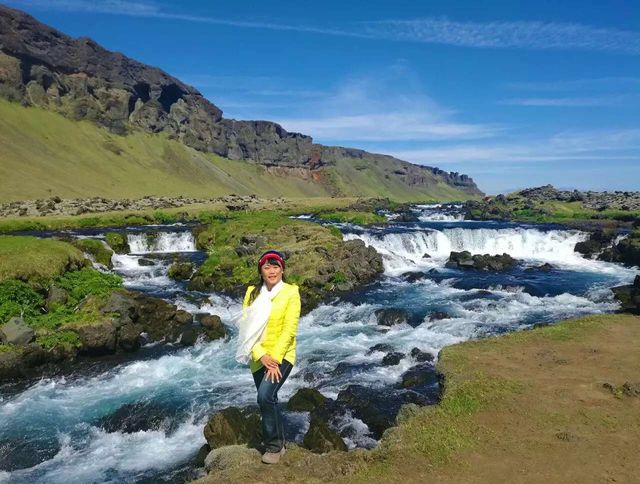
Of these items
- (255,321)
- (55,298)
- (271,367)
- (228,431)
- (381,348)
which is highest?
(255,321)

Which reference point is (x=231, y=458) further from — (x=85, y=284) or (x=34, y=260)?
(x=34, y=260)

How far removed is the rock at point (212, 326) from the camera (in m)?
28.1

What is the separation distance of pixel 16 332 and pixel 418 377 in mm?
19274

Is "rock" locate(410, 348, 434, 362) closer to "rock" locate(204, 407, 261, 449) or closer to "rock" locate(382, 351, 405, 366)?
"rock" locate(382, 351, 405, 366)

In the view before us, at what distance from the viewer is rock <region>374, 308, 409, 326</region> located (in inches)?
1216

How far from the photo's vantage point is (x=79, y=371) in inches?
898

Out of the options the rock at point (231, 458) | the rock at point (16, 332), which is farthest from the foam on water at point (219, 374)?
the rock at point (231, 458)

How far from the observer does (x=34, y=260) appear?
30297 mm

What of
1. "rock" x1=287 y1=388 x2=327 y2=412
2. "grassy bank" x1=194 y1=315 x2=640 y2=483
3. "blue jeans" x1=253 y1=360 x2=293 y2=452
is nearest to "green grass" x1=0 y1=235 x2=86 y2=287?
"rock" x1=287 y1=388 x2=327 y2=412

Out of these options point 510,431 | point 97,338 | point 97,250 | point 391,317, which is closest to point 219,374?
point 97,338

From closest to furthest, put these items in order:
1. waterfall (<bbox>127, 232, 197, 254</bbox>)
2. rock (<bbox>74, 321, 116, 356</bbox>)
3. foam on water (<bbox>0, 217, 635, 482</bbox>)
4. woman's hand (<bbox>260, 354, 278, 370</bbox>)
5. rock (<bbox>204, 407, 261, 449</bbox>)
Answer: woman's hand (<bbox>260, 354, 278, 370</bbox>) → rock (<bbox>204, 407, 261, 449</bbox>) → foam on water (<bbox>0, 217, 635, 482</bbox>) → rock (<bbox>74, 321, 116, 356</bbox>) → waterfall (<bbox>127, 232, 197, 254</bbox>)

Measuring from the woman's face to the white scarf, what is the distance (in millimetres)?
89

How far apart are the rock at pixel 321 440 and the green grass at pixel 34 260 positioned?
22.8 meters

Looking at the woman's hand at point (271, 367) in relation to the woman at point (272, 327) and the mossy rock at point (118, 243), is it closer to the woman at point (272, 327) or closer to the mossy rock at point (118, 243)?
the woman at point (272, 327)
